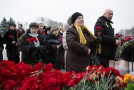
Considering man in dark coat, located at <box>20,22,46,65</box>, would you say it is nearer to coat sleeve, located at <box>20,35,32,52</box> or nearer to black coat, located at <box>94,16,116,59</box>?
coat sleeve, located at <box>20,35,32,52</box>

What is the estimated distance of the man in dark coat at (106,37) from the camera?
4.14 m

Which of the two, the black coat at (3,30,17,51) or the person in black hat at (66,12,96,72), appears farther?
the black coat at (3,30,17,51)

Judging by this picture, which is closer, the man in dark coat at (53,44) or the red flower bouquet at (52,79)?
the red flower bouquet at (52,79)

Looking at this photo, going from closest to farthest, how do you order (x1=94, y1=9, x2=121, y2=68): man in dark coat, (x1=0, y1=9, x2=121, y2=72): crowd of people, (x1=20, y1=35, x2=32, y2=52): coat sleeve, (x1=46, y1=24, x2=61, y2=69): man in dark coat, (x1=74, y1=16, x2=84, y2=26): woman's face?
(x1=0, y1=9, x2=121, y2=72): crowd of people, (x1=74, y1=16, x2=84, y2=26): woman's face, (x1=94, y1=9, x2=121, y2=68): man in dark coat, (x1=20, y1=35, x2=32, y2=52): coat sleeve, (x1=46, y1=24, x2=61, y2=69): man in dark coat

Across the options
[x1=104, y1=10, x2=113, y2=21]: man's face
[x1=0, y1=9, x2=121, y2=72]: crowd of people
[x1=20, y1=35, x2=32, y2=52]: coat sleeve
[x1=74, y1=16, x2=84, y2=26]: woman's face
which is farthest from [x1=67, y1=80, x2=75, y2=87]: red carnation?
[x1=20, y1=35, x2=32, y2=52]: coat sleeve

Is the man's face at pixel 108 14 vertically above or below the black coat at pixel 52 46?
above

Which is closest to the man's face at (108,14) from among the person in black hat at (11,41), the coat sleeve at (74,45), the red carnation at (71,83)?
the coat sleeve at (74,45)

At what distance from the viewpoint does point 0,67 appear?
7.64ft

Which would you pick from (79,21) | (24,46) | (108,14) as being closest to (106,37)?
(108,14)

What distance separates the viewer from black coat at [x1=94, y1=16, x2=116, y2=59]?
4145mm

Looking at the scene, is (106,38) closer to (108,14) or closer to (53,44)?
(108,14)

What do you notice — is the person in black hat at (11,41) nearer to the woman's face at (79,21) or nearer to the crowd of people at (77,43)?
the crowd of people at (77,43)

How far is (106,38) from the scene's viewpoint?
13.5 feet

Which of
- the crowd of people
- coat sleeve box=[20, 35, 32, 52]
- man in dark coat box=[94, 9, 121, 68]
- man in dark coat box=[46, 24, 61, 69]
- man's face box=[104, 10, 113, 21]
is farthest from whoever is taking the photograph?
man in dark coat box=[46, 24, 61, 69]
